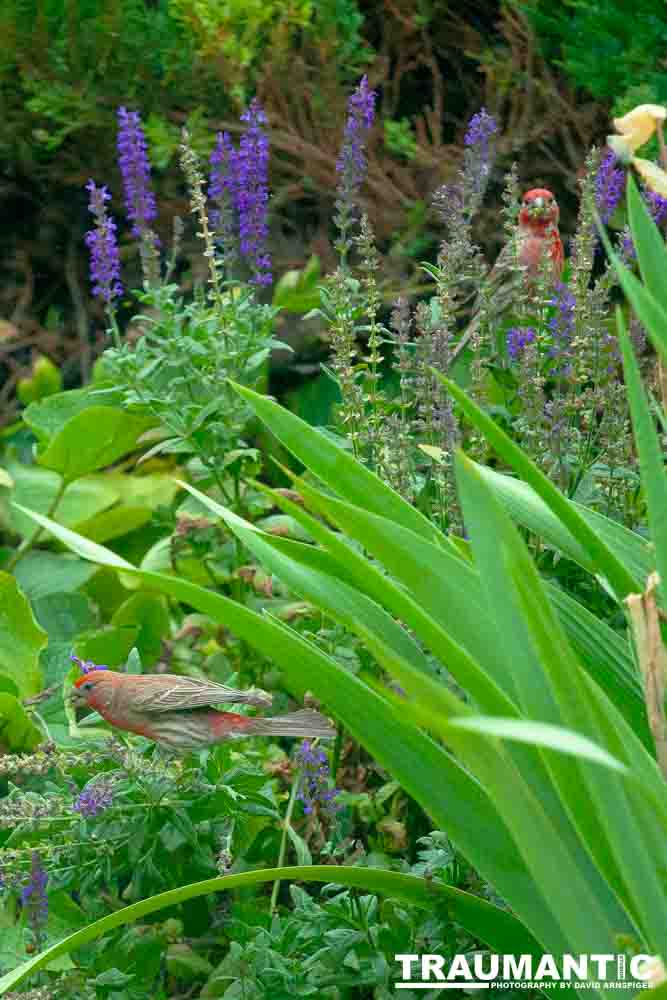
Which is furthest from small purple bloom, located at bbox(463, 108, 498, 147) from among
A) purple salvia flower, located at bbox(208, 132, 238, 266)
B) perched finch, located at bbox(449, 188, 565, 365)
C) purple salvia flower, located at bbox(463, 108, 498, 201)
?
purple salvia flower, located at bbox(208, 132, 238, 266)

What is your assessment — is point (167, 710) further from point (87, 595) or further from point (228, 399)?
point (87, 595)

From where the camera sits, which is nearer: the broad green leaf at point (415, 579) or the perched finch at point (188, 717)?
the broad green leaf at point (415, 579)

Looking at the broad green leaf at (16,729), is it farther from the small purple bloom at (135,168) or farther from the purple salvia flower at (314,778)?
the small purple bloom at (135,168)

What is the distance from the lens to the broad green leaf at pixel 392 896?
134 centimetres

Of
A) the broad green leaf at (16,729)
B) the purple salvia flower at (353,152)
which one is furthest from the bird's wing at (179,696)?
the purple salvia flower at (353,152)

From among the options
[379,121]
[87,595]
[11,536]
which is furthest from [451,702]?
[379,121]

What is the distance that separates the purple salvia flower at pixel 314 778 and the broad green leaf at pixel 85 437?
127 cm

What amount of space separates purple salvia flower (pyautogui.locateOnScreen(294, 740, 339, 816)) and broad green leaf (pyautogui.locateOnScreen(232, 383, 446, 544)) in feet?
1.20

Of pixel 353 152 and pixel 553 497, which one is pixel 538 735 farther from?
pixel 353 152

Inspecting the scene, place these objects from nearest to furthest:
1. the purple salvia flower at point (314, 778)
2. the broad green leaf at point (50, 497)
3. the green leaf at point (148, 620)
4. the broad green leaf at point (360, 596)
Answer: the broad green leaf at point (360, 596), the purple salvia flower at point (314, 778), the green leaf at point (148, 620), the broad green leaf at point (50, 497)

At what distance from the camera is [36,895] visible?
1.54 m

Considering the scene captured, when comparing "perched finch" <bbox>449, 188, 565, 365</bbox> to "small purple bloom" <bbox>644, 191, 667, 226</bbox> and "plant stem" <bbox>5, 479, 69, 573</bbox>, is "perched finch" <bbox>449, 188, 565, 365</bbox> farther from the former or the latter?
"plant stem" <bbox>5, 479, 69, 573</bbox>

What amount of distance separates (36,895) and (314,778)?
1.15 ft

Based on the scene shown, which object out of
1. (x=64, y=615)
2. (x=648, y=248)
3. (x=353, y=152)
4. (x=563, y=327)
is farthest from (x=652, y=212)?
(x=64, y=615)
